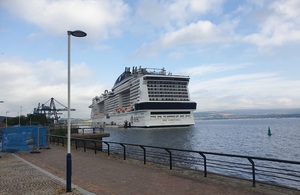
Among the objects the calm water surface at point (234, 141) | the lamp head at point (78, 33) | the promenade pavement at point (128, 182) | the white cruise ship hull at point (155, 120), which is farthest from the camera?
the white cruise ship hull at point (155, 120)

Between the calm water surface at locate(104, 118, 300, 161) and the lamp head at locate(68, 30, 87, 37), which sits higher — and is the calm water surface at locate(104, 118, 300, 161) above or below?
below

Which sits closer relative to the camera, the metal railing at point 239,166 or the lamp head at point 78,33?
the lamp head at point 78,33

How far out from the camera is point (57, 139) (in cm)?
3005

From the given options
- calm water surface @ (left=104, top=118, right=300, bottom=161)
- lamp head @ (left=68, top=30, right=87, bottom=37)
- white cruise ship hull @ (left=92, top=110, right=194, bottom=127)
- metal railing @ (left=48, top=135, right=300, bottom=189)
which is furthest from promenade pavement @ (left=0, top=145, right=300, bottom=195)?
white cruise ship hull @ (left=92, top=110, right=194, bottom=127)

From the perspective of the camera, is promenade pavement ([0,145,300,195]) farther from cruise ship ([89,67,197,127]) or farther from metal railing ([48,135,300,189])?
cruise ship ([89,67,197,127])

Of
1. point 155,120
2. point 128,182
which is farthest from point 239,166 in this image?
point 155,120

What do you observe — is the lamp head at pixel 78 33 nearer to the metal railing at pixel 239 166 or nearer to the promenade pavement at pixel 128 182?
the promenade pavement at pixel 128 182

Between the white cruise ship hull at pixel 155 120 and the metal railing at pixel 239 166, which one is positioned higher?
the white cruise ship hull at pixel 155 120

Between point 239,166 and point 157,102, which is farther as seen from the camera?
point 157,102

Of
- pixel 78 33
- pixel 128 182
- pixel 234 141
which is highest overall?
pixel 78 33

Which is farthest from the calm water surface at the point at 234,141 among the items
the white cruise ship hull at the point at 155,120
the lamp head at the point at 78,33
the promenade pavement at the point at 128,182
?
the white cruise ship hull at the point at 155,120

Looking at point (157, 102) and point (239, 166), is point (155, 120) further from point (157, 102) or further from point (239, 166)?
point (239, 166)

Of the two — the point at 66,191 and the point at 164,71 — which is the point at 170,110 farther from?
the point at 66,191

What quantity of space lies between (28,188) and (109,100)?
12477cm
